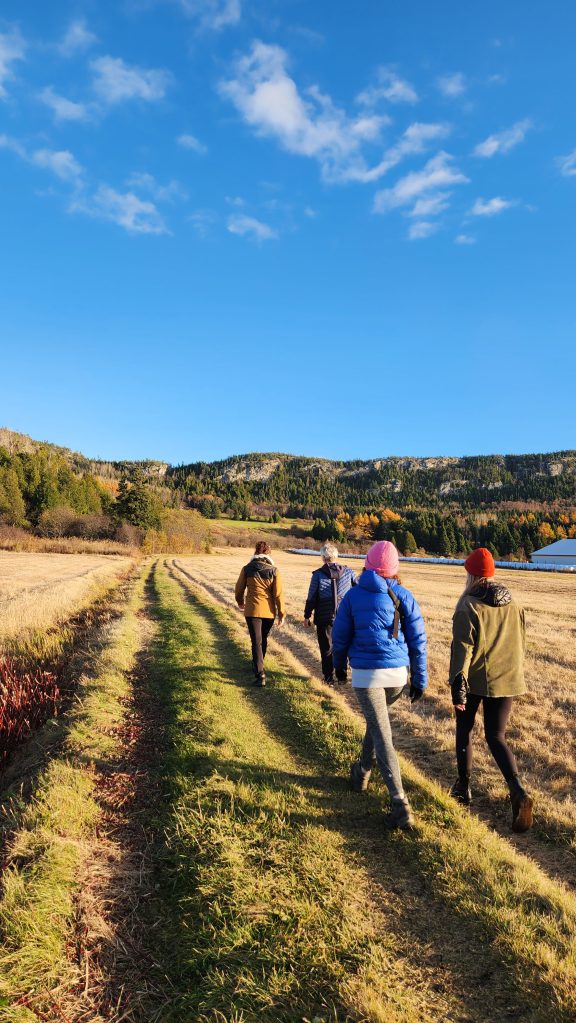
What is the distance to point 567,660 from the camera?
11.5 meters

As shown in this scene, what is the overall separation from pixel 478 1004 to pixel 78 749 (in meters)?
4.80

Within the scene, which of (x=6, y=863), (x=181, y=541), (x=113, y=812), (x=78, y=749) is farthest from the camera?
(x=181, y=541)

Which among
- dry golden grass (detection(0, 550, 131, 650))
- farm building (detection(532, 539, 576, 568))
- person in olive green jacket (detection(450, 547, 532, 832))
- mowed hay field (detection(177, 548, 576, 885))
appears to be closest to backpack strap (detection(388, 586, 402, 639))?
person in olive green jacket (detection(450, 547, 532, 832))

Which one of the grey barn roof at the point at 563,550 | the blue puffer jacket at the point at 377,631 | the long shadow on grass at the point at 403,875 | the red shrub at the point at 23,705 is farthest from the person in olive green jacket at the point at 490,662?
the grey barn roof at the point at 563,550

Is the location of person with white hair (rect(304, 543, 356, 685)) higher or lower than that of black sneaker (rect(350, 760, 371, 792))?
higher

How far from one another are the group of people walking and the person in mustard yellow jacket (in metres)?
4.04

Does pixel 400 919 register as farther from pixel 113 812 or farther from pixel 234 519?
pixel 234 519

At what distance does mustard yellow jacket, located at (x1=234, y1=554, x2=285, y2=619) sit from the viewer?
9.16 m

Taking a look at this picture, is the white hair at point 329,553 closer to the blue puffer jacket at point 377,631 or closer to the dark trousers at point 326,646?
the dark trousers at point 326,646

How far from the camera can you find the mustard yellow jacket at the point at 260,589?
9156mm

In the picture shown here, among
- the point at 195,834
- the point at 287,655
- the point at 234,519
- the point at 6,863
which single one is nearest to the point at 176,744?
the point at 195,834

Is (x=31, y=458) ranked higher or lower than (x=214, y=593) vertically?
higher

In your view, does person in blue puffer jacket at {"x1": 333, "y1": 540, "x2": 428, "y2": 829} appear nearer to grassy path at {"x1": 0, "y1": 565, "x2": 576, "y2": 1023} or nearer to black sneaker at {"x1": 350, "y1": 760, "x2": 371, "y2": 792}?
black sneaker at {"x1": 350, "y1": 760, "x2": 371, "y2": 792}

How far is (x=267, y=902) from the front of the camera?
3.55 m
